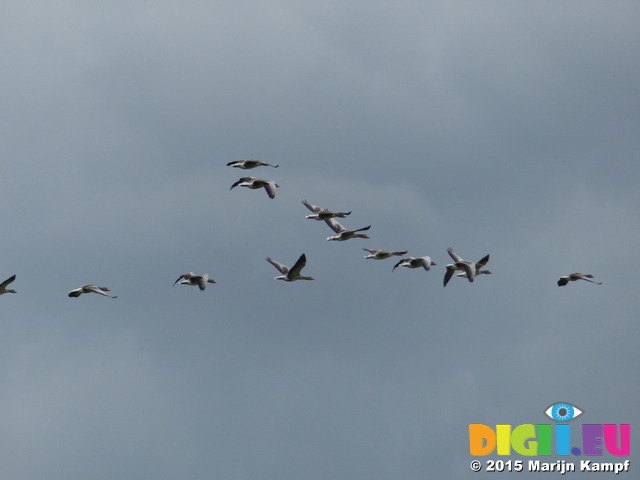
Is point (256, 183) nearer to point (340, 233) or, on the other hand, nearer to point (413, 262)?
point (340, 233)

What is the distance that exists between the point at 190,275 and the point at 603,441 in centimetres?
3387

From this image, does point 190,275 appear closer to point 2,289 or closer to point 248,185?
point 248,185

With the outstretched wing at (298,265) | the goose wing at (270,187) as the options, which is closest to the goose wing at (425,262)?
the outstretched wing at (298,265)

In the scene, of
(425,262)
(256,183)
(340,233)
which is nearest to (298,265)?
(340,233)

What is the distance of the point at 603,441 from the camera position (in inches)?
3588

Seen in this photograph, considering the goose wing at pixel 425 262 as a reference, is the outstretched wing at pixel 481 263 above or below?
above

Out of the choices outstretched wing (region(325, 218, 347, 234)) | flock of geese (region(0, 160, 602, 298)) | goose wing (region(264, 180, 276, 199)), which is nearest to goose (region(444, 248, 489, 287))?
flock of geese (region(0, 160, 602, 298))

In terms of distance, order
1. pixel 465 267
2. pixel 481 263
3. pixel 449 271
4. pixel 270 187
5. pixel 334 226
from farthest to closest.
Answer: pixel 334 226 < pixel 449 271 < pixel 481 263 < pixel 270 187 < pixel 465 267

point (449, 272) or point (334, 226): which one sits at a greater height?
point (334, 226)

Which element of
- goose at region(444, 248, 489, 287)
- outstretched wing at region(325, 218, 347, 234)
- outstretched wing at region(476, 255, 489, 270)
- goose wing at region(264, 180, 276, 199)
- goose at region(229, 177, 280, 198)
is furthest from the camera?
Answer: outstretched wing at region(325, 218, 347, 234)

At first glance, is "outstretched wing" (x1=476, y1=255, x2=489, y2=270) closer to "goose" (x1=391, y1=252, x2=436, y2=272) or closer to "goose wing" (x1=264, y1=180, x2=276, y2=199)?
"goose" (x1=391, y1=252, x2=436, y2=272)

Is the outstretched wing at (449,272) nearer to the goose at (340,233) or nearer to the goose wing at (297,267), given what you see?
the goose at (340,233)

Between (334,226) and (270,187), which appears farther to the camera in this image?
(334,226)

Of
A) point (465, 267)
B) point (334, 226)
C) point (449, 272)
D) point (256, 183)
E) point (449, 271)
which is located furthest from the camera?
point (334, 226)
